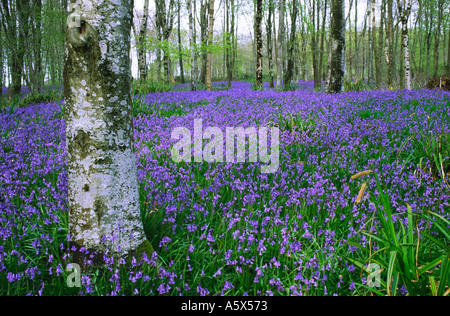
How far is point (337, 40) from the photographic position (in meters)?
9.09

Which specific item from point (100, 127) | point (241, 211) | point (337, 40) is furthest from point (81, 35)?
point (337, 40)

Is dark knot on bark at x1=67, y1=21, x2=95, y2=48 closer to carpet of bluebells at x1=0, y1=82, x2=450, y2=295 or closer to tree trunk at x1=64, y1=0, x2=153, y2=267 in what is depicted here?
tree trunk at x1=64, y1=0, x2=153, y2=267

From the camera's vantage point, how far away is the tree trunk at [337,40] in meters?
9.01

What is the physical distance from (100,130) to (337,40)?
935cm

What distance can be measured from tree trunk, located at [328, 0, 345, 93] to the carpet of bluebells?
414 cm

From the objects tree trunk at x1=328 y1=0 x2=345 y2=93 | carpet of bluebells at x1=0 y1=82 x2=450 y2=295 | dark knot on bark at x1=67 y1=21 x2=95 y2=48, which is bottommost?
carpet of bluebells at x1=0 y1=82 x2=450 y2=295

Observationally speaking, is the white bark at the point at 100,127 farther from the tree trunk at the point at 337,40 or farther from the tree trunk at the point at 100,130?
the tree trunk at the point at 337,40

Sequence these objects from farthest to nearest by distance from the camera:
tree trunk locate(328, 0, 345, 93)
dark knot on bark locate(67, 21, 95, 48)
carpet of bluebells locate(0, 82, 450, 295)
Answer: tree trunk locate(328, 0, 345, 93)
carpet of bluebells locate(0, 82, 450, 295)
dark knot on bark locate(67, 21, 95, 48)

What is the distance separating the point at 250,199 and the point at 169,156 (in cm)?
173

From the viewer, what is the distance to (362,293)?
1.82 m

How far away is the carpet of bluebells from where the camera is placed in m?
1.86

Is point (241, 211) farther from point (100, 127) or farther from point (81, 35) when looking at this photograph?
point (81, 35)

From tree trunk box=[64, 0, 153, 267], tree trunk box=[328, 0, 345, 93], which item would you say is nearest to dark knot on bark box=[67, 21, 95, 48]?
tree trunk box=[64, 0, 153, 267]
